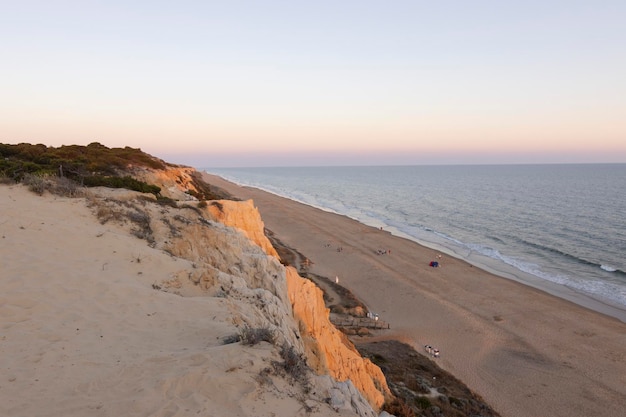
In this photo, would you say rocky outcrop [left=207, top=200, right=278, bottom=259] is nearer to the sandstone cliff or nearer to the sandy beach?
the sandstone cliff

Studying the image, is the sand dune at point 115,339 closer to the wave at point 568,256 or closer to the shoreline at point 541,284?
the shoreline at point 541,284

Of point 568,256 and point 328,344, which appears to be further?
point 568,256

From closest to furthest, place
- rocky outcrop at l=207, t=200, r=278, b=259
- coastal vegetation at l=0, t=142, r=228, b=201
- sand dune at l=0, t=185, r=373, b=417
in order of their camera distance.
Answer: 1. sand dune at l=0, t=185, r=373, b=417
2. coastal vegetation at l=0, t=142, r=228, b=201
3. rocky outcrop at l=207, t=200, r=278, b=259

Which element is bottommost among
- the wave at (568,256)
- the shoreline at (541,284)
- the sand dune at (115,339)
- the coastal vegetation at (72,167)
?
the shoreline at (541,284)

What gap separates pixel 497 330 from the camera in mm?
24969

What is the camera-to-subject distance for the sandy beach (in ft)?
59.9

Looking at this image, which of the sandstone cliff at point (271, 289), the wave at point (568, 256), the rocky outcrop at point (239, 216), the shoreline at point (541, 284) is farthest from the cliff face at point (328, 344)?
the wave at point (568, 256)

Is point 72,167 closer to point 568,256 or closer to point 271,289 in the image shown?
point 271,289

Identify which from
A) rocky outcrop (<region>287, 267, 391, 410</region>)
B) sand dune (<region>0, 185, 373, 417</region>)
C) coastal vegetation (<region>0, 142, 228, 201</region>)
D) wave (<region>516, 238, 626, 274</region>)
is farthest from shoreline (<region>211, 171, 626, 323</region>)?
sand dune (<region>0, 185, 373, 417</region>)

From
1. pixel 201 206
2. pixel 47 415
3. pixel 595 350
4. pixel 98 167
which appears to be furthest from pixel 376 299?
pixel 47 415

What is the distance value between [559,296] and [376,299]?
1512 centimetres

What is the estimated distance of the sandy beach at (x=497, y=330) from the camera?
59.9 feet

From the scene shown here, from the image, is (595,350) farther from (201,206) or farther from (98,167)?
(98,167)

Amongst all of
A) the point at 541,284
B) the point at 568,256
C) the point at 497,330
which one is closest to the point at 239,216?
the point at 497,330
